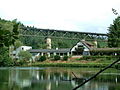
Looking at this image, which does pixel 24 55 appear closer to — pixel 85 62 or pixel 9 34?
pixel 85 62

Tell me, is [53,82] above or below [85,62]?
below

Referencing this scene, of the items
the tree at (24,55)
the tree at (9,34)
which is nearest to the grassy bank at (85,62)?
the tree at (24,55)

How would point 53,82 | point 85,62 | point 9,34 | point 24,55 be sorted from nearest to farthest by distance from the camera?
point 9,34
point 53,82
point 85,62
point 24,55

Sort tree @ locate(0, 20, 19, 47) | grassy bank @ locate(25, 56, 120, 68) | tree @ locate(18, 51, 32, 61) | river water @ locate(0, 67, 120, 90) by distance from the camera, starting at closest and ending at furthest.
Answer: tree @ locate(0, 20, 19, 47) < river water @ locate(0, 67, 120, 90) < grassy bank @ locate(25, 56, 120, 68) < tree @ locate(18, 51, 32, 61)

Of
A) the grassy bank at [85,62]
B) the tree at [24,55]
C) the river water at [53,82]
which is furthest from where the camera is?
the tree at [24,55]

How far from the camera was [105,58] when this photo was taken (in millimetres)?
50812

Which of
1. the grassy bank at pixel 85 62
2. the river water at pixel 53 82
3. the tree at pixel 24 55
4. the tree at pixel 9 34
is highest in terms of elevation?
the tree at pixel 9 34

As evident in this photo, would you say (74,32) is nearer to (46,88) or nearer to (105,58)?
(105,58)

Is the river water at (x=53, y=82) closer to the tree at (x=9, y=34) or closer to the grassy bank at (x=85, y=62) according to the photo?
the tree at (x=9, y=34)

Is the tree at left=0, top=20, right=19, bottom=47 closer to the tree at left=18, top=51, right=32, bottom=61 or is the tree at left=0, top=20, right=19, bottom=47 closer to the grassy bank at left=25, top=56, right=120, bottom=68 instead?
the grassy bank at left=25, top=56, right=120, bottom=68

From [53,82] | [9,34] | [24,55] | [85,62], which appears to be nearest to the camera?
[9,34]

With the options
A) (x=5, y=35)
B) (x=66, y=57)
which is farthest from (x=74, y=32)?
(x=5, y=35)

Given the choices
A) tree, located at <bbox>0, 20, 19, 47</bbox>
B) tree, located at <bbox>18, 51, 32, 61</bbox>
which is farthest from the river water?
tree, located at <bbox>18, 51, 32, 61</bbox>

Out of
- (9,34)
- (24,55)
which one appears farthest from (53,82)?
(24,55)
